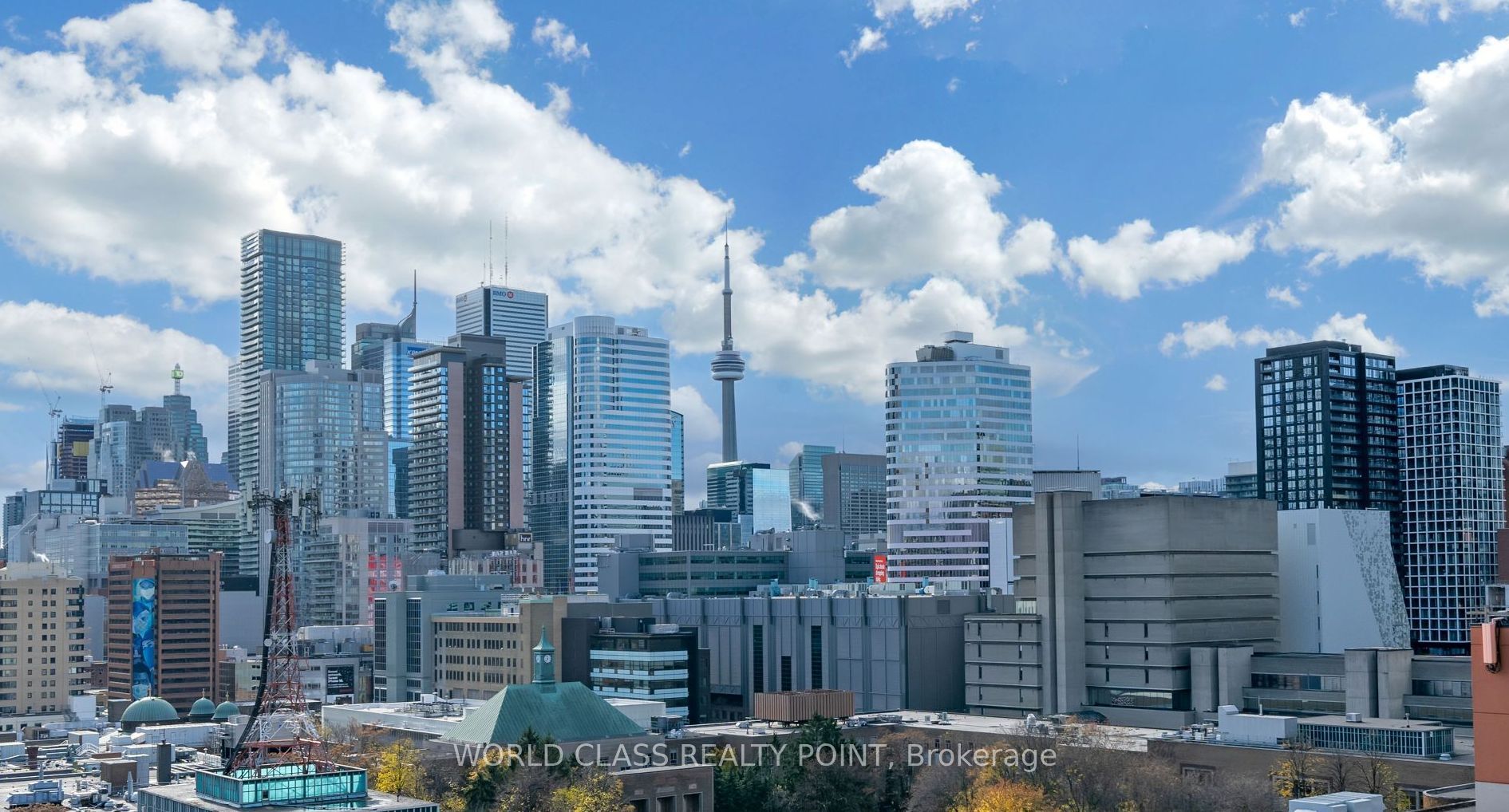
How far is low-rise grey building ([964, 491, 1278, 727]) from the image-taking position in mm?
179125

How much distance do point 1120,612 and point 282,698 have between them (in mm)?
92552

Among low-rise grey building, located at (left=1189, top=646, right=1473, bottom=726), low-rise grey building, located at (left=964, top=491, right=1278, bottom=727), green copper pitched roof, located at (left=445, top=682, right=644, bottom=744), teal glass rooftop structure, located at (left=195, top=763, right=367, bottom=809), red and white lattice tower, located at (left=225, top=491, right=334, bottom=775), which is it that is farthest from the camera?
low-rise grey building, located at (left=964, top=491, right=1278, bottom=727)

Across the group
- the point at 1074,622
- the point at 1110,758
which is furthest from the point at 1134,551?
the point at 1110,758

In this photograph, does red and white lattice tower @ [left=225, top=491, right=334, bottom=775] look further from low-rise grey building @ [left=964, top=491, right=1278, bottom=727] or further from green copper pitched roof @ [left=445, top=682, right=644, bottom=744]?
low-rise grey building @ [left=964, top=491, right=1278, bottom=727]

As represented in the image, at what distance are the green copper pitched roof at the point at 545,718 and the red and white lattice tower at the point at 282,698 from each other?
47.1 feet

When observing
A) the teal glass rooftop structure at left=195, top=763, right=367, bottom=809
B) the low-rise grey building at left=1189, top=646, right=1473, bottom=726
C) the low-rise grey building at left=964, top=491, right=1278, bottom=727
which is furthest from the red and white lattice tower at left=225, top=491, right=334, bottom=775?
the low-rise grey building at left=1189, top=646, right=1473, bottom=726

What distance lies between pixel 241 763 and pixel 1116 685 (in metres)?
96.5

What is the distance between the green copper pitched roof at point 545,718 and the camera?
145125mm

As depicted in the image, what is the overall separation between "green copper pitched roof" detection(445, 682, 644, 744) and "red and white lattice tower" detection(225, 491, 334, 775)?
14356mm

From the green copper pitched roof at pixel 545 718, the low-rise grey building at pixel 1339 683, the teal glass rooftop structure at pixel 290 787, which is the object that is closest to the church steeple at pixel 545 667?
the green copper pitched roof at pixel 545 718

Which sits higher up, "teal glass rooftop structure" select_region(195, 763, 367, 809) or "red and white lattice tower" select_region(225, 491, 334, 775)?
"red and white lattice tower" select_region(225, 491, 334, 775)

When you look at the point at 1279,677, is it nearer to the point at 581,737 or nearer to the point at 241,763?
the point at 581,737

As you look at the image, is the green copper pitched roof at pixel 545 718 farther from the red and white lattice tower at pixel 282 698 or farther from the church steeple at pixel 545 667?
the red and white lattice tower at pixel 282 698

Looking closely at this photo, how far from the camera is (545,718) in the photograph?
485ft
